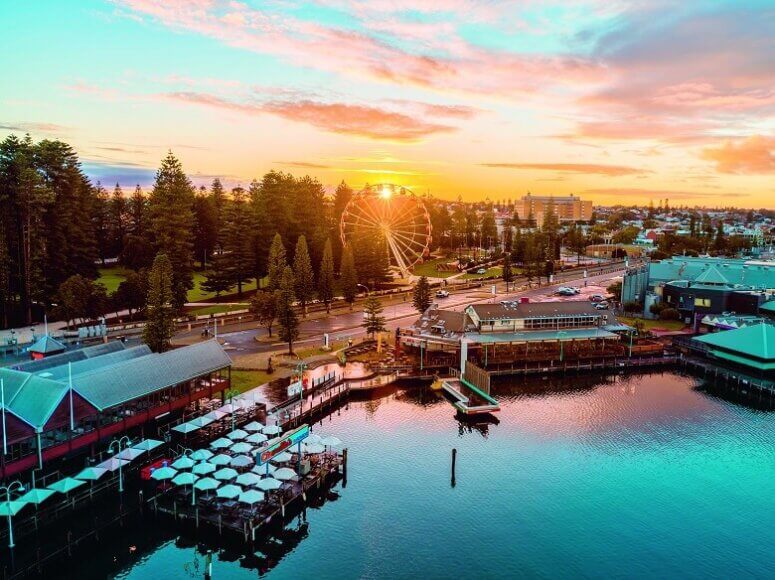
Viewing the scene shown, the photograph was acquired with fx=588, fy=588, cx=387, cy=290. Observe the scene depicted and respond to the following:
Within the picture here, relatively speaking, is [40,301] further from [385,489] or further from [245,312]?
[385,489]

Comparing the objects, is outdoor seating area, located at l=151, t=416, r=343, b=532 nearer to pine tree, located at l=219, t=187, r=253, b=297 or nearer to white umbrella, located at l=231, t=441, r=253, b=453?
white umbrella, located at l=231, t=441, r=253, b=453

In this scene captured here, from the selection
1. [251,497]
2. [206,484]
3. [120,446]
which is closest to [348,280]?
[120,446]

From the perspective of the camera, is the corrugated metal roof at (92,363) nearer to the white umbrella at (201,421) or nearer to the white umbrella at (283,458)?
the white umbrella at (201,421)

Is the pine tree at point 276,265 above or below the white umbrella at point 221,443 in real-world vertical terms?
→ above

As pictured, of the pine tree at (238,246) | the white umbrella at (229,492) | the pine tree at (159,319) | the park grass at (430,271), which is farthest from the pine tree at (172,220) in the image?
the park grass at (430,271)

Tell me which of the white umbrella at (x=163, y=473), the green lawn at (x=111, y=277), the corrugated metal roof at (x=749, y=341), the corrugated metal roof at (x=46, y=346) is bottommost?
the white umbrella at (x=163, y=473)

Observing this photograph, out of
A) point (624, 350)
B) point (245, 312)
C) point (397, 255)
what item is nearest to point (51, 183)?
point (245, 312)

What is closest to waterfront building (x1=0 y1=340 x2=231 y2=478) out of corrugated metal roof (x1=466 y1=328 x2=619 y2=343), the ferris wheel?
corrugated metal roof (x1=466 y1=328 x2=619 y2=343)
